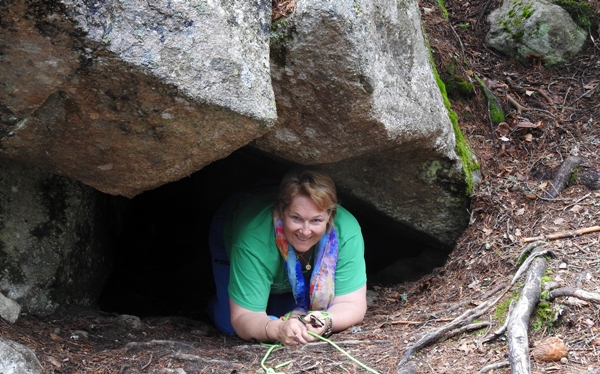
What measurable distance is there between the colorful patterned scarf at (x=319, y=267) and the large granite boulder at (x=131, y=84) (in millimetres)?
1021

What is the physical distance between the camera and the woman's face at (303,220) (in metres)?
4.06

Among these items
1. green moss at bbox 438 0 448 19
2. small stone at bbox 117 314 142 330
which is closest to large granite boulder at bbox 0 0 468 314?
small stone at bbox 117 314 142 330

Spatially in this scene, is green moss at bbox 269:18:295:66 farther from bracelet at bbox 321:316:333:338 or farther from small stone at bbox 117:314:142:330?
small stone at bbox 117:314:142:330

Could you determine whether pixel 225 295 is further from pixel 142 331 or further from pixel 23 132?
pixel 23 132

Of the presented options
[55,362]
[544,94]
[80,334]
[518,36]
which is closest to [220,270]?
[80,334]

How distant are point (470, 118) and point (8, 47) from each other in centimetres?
449

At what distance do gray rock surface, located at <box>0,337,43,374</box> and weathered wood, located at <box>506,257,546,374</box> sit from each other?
8.05ft

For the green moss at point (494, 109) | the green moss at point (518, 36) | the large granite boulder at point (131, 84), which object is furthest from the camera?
the green moss at point (518, 36)

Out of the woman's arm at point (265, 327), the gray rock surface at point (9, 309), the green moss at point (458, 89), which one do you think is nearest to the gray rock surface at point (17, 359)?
the gray rock surface at point (9, 309)

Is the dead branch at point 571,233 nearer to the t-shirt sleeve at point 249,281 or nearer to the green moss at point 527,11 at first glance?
the t-shirt sleeve at point 249,281

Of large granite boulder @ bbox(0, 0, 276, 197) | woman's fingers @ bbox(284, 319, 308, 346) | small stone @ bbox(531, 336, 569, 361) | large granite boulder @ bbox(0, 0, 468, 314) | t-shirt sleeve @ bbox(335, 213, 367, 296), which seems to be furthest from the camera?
t-shirt sleeve @ bbox(335, 213, 367, 296)

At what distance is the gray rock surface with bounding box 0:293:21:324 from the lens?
3572 mm

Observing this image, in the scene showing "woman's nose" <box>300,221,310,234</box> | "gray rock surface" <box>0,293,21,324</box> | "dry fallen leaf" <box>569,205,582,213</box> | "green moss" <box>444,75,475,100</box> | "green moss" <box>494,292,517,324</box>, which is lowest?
"green moss" <box>494,292,517,324</box>

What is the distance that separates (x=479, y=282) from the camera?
4.41 m
